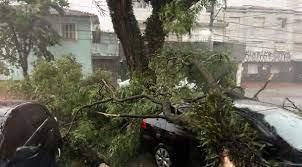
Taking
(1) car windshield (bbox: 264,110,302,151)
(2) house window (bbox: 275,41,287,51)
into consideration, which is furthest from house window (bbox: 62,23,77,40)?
(2) house window (bbox: 275,41,287,51)

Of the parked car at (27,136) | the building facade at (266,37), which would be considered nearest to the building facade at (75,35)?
the building facade at (266,37)

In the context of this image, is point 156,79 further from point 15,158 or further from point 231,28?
point 231,28

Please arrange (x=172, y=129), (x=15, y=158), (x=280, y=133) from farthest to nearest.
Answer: (x=172, y=129)
(x=280, y=133)
(x=15, y=158)

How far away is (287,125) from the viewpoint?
630 centimetres

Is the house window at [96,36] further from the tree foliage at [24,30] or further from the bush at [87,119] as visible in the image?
the bush at [87,119]

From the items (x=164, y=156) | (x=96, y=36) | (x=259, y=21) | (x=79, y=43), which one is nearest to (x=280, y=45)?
(x=259, y=21)

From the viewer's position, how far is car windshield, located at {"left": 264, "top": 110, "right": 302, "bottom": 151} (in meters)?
5.88

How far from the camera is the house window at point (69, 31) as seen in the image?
23359 mm

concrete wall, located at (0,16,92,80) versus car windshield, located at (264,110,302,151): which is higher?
concrete wall, located at (0,16,92,80)

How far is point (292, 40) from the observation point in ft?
129

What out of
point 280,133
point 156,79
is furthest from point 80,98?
point 280,133

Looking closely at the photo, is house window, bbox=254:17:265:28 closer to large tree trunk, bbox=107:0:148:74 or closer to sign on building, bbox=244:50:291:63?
sign on building, bbox=244:50:291:63

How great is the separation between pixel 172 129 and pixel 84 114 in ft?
5.73

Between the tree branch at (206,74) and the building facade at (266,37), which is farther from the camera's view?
the building facade at (266,37)
